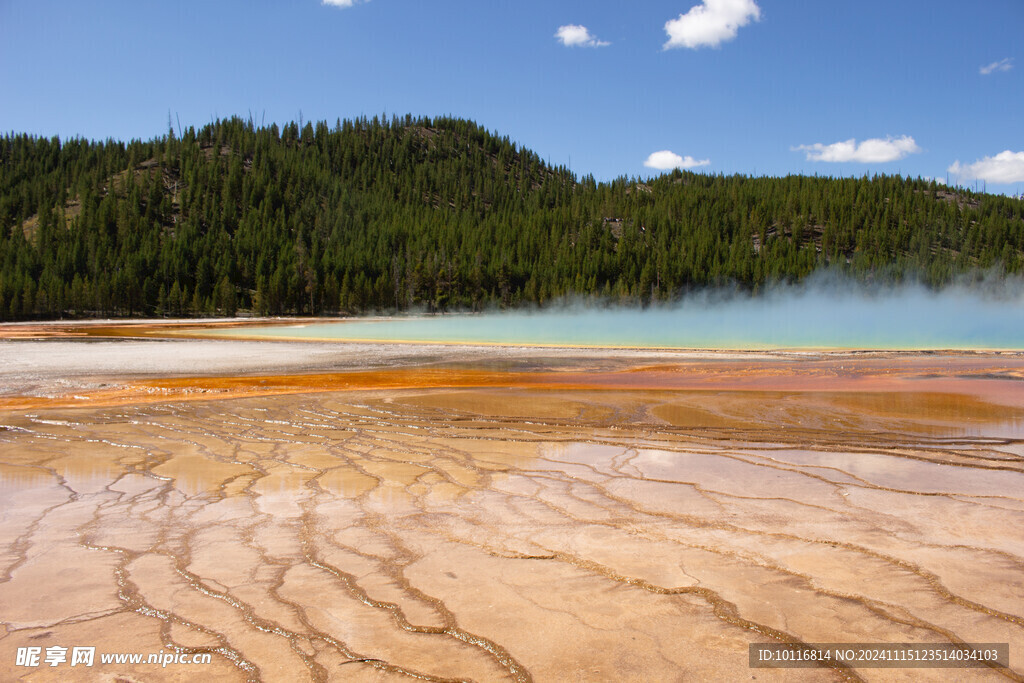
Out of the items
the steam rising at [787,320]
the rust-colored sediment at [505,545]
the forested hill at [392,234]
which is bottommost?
the rust-colored sediment at [505,545]

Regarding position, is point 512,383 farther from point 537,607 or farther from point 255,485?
point 537,607

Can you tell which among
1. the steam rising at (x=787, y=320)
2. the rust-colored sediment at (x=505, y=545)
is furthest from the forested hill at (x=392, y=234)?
the rust-colored sediment at (x=505, y=545)

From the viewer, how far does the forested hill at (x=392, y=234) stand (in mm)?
100881

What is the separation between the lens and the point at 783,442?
852cm

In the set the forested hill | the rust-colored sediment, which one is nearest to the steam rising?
the forested hill

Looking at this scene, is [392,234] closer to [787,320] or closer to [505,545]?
[787,320]

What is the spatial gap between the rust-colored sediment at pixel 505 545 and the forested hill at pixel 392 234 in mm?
93538

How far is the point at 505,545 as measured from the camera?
15.2ft

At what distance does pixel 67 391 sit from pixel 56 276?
100211 mm

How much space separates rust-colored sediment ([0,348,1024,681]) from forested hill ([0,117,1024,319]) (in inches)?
3683

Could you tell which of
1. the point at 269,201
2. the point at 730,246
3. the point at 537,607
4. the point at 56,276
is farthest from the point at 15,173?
the point at 537,607

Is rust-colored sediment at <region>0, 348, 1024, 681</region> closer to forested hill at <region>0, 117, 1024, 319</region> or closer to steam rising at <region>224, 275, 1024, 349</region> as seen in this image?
steam rising at <region>224, 275, 1024, 349</region>

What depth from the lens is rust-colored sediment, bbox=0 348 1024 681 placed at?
3.28 m

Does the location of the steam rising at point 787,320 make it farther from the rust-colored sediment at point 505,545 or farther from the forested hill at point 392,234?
the rust-colored sediment at point 505,545
